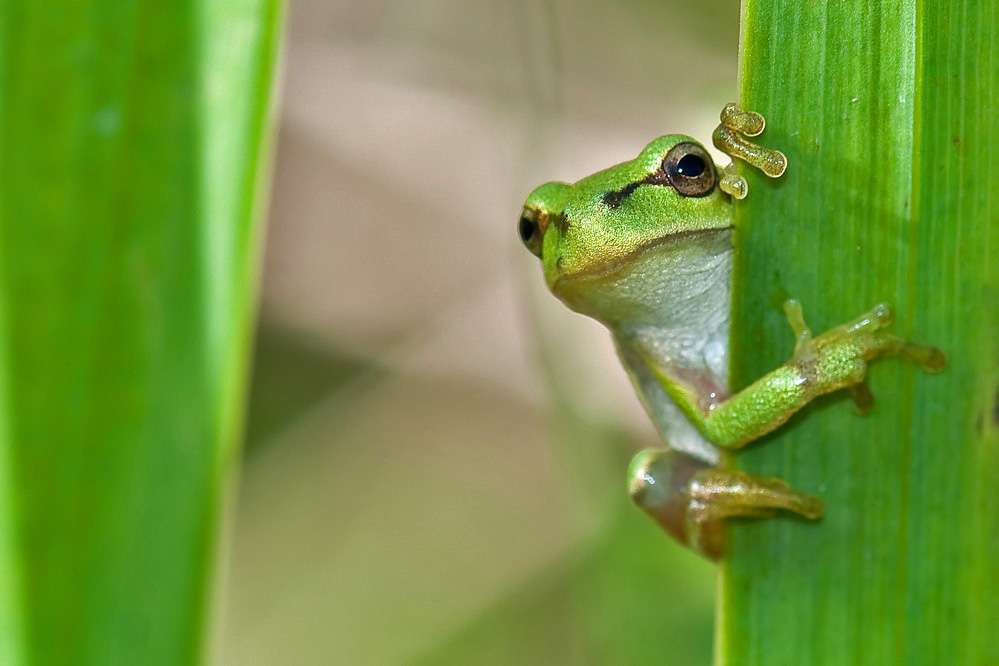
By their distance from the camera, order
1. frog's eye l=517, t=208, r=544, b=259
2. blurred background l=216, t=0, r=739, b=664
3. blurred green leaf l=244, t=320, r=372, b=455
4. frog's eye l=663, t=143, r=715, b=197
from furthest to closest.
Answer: blurred green leaf l=244, t=320, r=372, b=455, blurred background l=216, t=0, r=739, b=664, frog's eye l=517, t=208, r=544, b=259, frog's eye l=663, t=143, r=715, b=197

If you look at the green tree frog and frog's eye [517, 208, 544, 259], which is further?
frog's eye [517, 208, 544, 259]

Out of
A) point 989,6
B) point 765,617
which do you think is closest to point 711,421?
point 765,617

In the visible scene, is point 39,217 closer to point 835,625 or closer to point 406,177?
point 835,625

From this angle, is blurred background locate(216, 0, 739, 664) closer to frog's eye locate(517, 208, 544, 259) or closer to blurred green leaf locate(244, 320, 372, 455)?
blurred green leaf locate(244, 320, 372, 455)

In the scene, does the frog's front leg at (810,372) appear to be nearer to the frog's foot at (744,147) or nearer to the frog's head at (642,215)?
the frog's foot at (744,147)

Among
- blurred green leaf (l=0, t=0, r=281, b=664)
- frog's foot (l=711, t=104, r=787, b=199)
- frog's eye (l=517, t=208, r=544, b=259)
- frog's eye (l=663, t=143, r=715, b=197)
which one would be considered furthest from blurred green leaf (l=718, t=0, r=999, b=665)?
blurred green leaf (l=0, t=0, r=281, b=664)

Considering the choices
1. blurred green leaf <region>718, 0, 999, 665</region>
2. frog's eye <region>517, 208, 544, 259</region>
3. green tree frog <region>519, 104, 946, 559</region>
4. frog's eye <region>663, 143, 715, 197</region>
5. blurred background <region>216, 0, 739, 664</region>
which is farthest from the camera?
blurred background <region>216, 0, 739, 664</region>

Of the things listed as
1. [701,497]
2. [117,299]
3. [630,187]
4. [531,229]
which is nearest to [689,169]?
[630,187]

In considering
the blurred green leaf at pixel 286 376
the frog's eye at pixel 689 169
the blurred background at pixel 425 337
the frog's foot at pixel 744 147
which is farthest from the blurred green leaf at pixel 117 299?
the blurred green leaf at pixel 286 376
